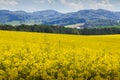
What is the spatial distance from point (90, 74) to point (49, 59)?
253 centimetres

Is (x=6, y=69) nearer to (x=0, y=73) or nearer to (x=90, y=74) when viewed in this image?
(x=0, y=73)

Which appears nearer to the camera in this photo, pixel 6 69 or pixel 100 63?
pixel 6 69

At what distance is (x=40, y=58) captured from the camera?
16.3m

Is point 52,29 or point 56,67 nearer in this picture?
point 56,67

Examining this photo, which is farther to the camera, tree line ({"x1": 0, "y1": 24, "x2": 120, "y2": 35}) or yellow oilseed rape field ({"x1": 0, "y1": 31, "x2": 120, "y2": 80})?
tree line ({"x1": 0, "y1": 24, "x2": 120, "y2": 35})

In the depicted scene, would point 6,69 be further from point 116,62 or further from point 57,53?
point 116,62

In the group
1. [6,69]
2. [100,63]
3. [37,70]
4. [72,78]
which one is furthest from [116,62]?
[6,69]

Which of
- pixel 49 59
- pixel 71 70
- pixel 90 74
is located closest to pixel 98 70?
pixel 90 74

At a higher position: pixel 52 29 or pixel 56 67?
pixel 56 67

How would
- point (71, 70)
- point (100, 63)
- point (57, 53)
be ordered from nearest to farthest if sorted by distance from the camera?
point (71, 70) < point (100, 63) < point (57, 53)

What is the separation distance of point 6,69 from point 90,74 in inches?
161

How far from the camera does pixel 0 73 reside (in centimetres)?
1401

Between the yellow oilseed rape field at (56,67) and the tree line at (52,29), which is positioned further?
the tree line at (52,29)

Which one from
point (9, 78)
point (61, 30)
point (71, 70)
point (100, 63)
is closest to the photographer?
point (9, 78)
